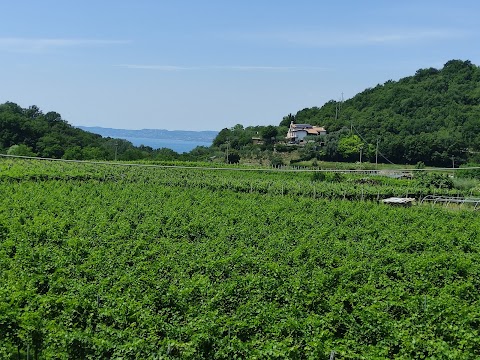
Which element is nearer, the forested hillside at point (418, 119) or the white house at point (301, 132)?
the forested hillside at point (418, 119)

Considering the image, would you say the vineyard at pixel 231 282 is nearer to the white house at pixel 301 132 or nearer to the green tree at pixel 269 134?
the green tree at pixel 269 134

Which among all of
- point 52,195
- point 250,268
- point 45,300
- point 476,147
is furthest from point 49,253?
point 476,147

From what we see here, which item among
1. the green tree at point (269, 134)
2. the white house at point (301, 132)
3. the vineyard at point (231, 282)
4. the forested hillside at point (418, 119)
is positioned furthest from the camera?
the white house at point (301, 132)

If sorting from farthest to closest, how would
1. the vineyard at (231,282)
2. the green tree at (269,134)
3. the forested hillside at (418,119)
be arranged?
the green tree at (269,134)
the forested hillside at (418,119)
the vineyard at (231,282)

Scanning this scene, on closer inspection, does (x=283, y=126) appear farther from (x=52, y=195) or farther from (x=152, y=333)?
(x=152, y=333)

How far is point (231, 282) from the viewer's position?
1162 centimetres

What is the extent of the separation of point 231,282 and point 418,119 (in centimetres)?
8038

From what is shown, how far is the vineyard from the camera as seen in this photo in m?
8.41

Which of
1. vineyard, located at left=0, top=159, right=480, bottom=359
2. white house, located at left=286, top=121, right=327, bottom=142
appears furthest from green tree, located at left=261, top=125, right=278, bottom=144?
vineyard, located at left=0, top=159, right=480, bottom=359

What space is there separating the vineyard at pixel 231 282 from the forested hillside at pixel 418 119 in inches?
1930

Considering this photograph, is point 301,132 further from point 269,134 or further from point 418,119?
point 418,119

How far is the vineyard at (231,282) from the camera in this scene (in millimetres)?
8414

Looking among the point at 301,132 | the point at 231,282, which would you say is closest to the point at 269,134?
the point at 301,132

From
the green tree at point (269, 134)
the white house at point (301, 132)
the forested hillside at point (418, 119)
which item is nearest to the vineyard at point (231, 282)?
the forested hillside at point (418, 119)
